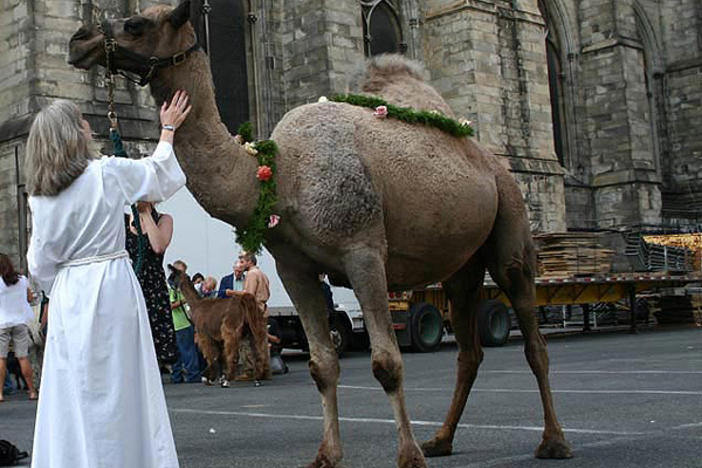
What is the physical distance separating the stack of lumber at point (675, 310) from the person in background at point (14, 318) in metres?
18.0

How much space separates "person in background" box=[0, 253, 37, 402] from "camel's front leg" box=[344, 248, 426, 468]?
893 cm

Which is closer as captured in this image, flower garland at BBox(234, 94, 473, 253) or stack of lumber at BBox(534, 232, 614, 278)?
flower garland at BBox(234, 94, 473, 253)

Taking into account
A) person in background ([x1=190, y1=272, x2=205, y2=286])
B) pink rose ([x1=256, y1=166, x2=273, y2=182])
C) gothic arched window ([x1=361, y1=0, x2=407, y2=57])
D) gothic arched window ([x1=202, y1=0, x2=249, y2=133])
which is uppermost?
gothic arched window ([x1=361, y1=0, x2=407, y2=57])

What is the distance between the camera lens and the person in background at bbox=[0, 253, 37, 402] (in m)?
12.9

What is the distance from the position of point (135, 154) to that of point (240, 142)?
13676mm

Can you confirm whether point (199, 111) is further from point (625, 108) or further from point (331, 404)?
point (625, 108)

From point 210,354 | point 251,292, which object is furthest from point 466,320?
point 210,354

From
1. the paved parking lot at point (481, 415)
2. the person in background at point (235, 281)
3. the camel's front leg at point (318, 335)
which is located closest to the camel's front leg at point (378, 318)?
the camel's front leg at point (318, 335)

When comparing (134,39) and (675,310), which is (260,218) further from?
(675,310)

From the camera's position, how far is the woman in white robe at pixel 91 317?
4219 mm

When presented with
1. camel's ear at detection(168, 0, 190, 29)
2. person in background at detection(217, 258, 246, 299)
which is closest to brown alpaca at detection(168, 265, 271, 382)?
person in background at detection(217, 258, 246, 299)

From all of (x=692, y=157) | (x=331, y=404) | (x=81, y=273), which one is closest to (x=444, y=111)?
(x=331, y=404)

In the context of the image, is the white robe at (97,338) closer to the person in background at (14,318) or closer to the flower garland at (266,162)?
the flower garland at (266,162)

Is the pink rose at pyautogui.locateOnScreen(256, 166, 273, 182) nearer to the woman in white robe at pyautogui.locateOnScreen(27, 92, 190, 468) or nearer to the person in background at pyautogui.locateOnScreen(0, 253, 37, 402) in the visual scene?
the woman in white robe at pyautogui.locateOnScreen(27, 92, 190, 468)
